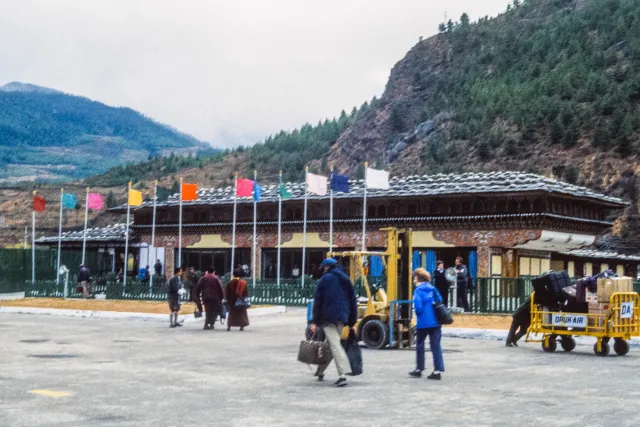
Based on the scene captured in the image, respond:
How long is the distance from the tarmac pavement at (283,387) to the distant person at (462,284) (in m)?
8.75

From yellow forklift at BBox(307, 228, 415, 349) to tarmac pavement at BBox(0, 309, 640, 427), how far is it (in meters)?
0.65

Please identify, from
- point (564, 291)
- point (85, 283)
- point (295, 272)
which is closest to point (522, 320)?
point (564, 291)

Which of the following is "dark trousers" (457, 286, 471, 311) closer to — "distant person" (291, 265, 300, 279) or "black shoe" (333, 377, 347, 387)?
"black shoe" (333, 377, 347, 387)

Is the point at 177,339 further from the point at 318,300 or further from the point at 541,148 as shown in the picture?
the point at 541,148

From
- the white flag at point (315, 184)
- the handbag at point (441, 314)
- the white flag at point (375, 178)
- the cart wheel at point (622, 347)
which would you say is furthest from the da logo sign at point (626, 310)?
the white flag at point (315, 184)

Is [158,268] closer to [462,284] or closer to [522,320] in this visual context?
[462,284]

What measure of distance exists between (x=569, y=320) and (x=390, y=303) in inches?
140

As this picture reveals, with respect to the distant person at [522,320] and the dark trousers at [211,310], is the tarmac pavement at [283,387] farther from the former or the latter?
the dark trousers at [211,310]

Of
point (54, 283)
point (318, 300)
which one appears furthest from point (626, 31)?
point (318, 300)

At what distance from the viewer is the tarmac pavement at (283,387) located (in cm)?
984

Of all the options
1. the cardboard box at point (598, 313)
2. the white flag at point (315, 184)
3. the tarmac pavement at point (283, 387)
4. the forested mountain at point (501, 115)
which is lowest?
the tarmac pavement at point (283, 387)

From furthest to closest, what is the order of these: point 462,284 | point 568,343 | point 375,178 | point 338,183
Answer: point 338,183 < point 375,178 < point 462,284 < point 568,343

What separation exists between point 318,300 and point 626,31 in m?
102

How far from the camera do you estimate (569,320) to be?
62.2ft
